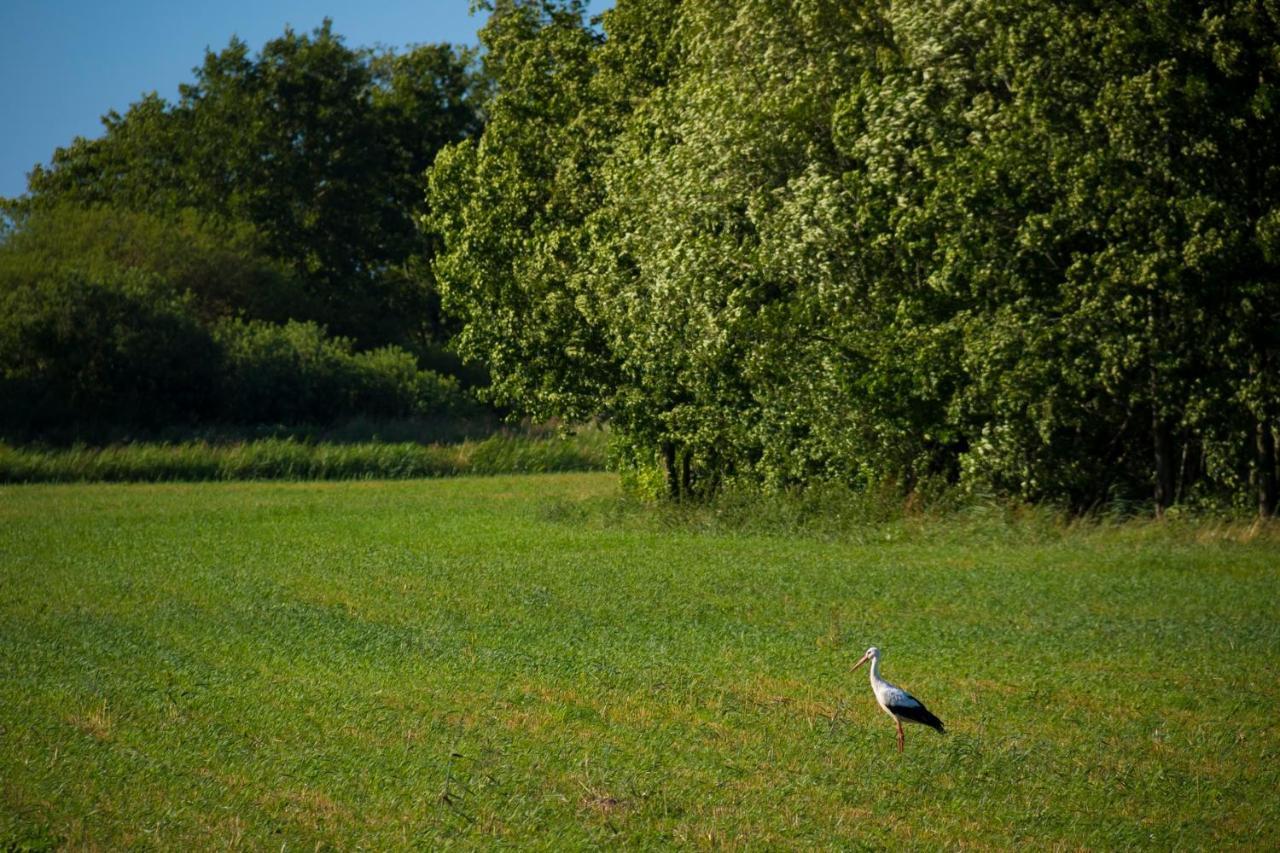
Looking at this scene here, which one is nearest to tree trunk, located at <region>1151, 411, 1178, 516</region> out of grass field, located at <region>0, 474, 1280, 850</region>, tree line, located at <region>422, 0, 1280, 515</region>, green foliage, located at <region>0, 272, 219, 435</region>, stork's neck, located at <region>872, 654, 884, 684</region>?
tree line, located at <region>422, 0, 1280, 515</region>

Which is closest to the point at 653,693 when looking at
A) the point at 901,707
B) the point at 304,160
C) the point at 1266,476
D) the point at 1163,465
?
the point at 901,707

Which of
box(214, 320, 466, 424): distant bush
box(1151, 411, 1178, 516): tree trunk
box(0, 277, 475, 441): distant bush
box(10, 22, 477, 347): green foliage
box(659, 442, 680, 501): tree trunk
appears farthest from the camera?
box(10, 22, 477, 347): green foliage

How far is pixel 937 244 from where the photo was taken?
2389 cm

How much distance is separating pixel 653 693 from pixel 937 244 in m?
13.1

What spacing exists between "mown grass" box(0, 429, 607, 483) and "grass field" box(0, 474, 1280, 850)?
21.7 metres

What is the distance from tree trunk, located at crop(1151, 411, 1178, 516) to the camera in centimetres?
2411

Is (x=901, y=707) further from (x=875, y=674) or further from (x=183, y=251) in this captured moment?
(x=183, y=251)

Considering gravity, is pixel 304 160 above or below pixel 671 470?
above

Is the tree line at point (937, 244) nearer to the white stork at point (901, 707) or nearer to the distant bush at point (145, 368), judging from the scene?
the white stork at point (901, 707)

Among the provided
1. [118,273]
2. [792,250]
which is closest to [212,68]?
[118,273]

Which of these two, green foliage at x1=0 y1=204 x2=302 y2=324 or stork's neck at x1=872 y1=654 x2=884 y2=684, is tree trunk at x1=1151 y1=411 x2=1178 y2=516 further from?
green foliage at x1=0 y1=204 x2=302 y2=324

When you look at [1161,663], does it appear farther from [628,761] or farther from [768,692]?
[628,761]

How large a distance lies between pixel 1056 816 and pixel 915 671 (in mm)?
4611

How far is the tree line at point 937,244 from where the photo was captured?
21.9 m
